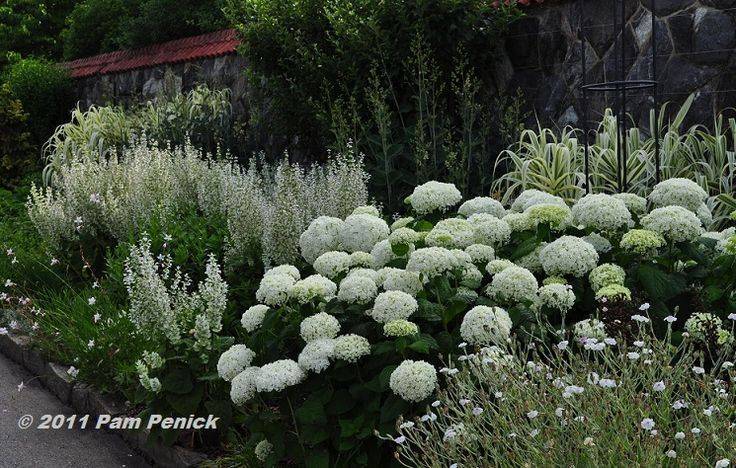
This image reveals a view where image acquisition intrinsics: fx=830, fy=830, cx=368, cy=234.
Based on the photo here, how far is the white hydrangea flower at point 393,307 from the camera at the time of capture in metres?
3.00

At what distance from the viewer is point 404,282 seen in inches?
127

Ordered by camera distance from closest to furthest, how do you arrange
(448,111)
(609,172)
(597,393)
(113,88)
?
(597,393) < (609,172) < (448,111) < (113,88)

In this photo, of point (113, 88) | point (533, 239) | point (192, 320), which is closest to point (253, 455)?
point (192, 320)

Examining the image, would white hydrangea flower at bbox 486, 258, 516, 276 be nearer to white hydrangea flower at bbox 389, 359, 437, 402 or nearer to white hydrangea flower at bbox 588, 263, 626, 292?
white hydrangea flower at bbox 588, 263, 626, 292

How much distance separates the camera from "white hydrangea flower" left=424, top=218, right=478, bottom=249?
3471 millimetres

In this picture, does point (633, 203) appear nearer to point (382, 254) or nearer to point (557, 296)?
point (557, 296)

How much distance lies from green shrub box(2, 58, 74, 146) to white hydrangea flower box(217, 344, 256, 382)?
11.2 metres

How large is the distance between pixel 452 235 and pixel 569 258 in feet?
1.88

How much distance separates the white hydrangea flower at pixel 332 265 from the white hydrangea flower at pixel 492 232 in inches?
23.1

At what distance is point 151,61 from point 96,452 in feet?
28.7

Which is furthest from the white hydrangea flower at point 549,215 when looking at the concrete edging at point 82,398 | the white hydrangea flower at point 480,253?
the concrete edging at point 82,398

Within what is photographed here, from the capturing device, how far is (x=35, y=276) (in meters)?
6.43

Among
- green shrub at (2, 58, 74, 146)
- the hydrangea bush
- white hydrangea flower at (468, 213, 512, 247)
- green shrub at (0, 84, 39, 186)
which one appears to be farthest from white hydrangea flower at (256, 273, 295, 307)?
green shrub at (2, 58, 74, 146)

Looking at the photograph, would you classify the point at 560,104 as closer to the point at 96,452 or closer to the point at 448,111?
the point at 448,111
